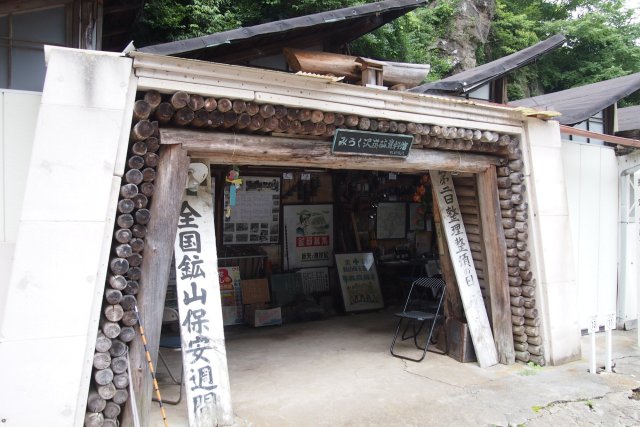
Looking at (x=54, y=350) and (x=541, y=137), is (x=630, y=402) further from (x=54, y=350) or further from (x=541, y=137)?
(x=54, y=350)

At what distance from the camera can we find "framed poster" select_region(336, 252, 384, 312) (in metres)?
9.45

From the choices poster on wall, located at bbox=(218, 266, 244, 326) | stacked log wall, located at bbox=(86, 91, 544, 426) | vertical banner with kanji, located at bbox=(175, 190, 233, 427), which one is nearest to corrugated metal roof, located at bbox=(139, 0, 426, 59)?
stacked log wall, located at bbox=(86, 91, 544, 426)

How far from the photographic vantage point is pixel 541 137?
676 centimetres

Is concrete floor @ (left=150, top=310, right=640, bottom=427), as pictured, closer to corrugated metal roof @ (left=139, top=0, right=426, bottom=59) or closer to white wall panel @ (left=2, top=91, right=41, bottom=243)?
white wall panel @ (left=2, top=91, right=41, bottom=243)

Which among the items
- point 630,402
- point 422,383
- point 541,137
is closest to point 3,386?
point 422,383

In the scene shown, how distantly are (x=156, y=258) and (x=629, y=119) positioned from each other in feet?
40.8

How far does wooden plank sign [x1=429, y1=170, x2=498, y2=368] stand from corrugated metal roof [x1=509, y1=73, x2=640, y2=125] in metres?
2.56

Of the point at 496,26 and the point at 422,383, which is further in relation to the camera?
the point at 496,26

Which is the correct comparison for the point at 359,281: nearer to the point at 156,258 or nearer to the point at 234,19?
the point at 156,258

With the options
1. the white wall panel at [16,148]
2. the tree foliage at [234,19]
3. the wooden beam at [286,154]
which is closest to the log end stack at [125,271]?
the wooden beam at [286,154]

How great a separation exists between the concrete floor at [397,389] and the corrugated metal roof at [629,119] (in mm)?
5930

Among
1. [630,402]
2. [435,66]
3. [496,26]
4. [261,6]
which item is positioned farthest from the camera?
[496,26]

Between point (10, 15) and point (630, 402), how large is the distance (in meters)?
8.76

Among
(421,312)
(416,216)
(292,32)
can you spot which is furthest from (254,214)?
(416,216)
